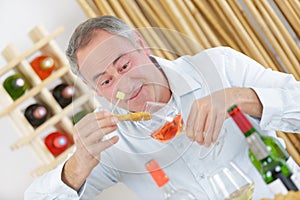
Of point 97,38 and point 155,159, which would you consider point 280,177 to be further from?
point 97,38

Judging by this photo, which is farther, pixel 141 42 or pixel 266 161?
pixel 141 42

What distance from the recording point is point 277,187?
62 cm

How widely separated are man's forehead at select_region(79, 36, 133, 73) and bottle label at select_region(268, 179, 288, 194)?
0.99 ft

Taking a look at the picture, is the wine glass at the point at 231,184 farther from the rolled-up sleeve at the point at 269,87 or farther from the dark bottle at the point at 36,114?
the dark bottle at the point at 36,114

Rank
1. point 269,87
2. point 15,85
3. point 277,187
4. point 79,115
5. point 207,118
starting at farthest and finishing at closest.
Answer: point 15,85 → point 269,87 → point 79,115 → point 207,118 → point 277,187

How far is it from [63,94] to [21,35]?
Result: 0.82ft

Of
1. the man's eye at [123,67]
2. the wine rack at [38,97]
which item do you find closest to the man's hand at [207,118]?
the man's eye at [123,67]

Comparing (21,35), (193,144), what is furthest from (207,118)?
(21,35)

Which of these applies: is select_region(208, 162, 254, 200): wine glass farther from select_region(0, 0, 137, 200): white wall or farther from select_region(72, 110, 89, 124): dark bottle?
select_region(0, 0, 137, 200): white wall

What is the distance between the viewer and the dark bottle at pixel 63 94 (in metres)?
1.57

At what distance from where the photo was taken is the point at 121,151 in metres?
0.83

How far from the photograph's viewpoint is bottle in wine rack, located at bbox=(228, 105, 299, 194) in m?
0.62

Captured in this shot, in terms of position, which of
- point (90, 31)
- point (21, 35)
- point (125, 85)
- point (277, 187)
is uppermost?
point (21, 35)

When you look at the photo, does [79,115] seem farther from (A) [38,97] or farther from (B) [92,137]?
(A) [38,97]
